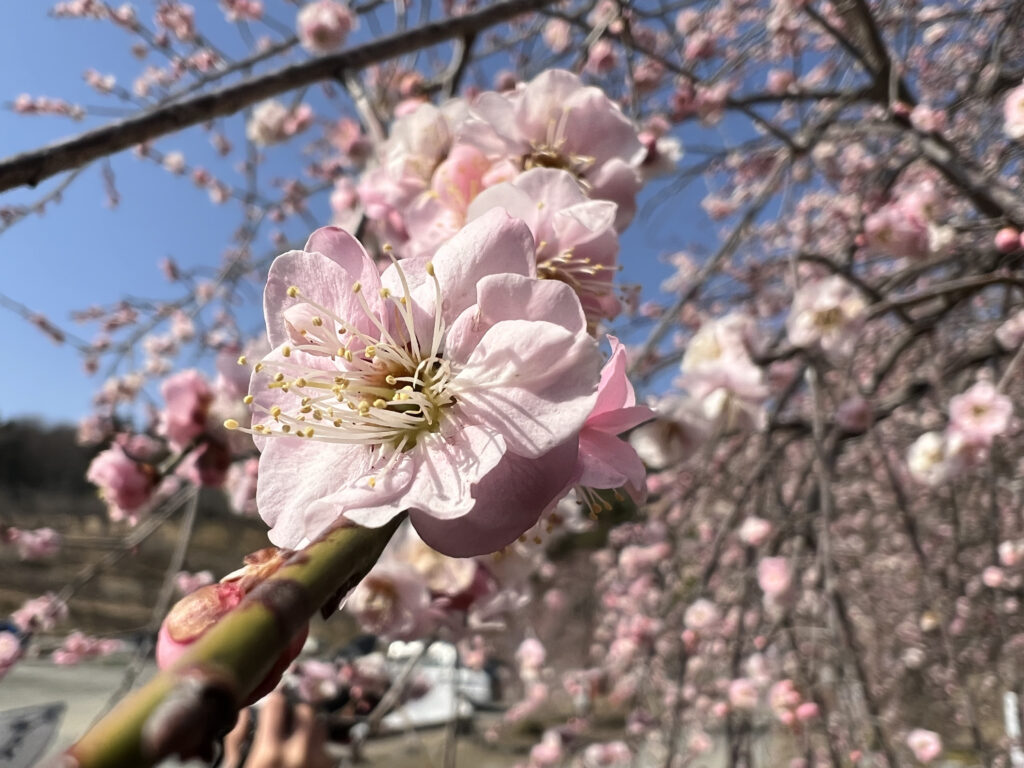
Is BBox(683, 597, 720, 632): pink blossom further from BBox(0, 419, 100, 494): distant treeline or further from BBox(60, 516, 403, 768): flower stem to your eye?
BBox(0, 419, 100, 494): distant treeline

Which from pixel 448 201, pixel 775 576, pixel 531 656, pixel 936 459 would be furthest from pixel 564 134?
pixel 531 656

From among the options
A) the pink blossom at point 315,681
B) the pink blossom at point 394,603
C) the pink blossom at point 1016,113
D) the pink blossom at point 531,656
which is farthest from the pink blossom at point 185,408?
the pink blossom at point 531,656

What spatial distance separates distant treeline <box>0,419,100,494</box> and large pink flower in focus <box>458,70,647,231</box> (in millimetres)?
5807

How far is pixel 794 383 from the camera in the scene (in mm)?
1729

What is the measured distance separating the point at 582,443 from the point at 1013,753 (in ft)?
5.54

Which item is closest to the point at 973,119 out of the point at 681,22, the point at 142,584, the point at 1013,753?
the point at 681,22

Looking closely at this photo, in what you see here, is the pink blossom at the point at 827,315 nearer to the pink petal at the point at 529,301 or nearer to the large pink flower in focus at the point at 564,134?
the large pink flower in focus at the point at 564,134

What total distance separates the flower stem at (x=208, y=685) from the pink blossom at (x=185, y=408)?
773 millimetres

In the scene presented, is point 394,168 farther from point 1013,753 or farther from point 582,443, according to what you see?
point 1013,753

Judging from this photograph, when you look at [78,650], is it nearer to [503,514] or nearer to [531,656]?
[503,514]

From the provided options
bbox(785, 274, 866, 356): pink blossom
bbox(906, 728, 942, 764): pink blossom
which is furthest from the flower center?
bbox(906, 728, 942, 764): pink blossom

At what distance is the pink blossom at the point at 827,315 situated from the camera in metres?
1.30

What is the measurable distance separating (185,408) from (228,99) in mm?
457

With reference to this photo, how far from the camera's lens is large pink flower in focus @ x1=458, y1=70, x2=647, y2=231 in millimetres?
628
